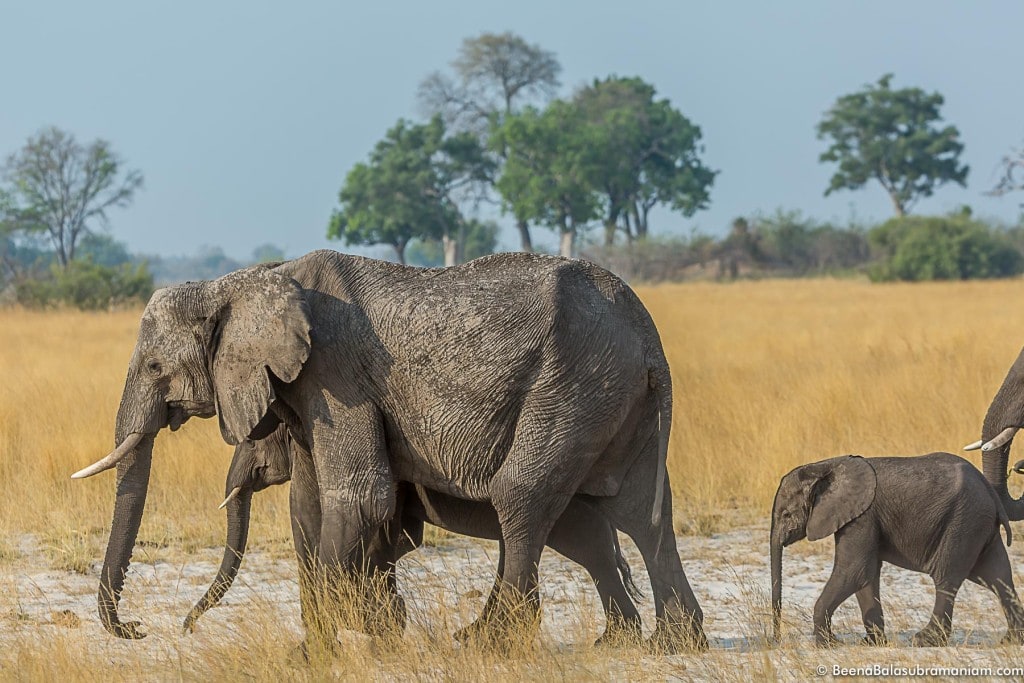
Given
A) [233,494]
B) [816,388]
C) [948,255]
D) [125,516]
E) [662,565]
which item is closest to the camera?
[125,516]

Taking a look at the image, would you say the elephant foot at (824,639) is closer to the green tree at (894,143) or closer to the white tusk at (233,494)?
the white tusk at (233,494)

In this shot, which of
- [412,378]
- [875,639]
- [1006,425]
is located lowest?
[875,639]

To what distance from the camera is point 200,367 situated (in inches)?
208

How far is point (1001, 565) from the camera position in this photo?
5.88m

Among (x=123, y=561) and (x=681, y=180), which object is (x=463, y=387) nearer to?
(x=123, y=561)

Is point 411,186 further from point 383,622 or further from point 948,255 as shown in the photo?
point 383,622

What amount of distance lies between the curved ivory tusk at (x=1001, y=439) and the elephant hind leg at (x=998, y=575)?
0.48 m

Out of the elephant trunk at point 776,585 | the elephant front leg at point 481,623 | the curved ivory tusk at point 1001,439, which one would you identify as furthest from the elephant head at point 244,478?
the curved ivory tusk at point 1001,439

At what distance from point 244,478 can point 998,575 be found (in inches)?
122

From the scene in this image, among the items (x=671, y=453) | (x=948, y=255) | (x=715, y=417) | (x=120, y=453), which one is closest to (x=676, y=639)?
(x=120, y=453)

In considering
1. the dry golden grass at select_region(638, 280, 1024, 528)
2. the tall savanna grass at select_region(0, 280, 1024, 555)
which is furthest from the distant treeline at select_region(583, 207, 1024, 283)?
the tall savanna grass at select_region(0, 280, 1024, 555)

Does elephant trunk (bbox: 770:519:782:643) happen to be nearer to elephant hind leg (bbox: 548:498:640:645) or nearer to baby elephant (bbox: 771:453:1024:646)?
baby elephant (bbox: 771:453:1024:646)

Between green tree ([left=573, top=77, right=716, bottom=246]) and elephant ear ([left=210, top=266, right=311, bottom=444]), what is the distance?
47.1 metres

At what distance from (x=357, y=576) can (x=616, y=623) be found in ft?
3.53
